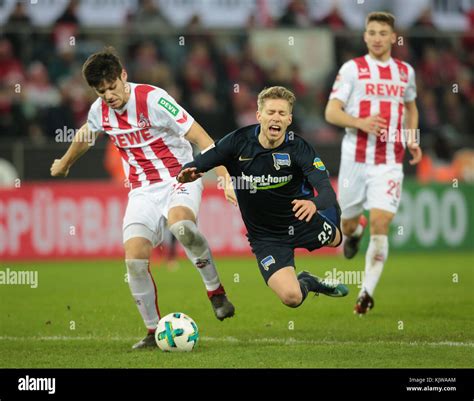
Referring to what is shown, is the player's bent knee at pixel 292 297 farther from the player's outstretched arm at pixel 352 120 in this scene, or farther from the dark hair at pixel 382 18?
the dark hair at pixel 382 18

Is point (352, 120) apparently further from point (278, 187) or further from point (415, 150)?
point (278, 187)

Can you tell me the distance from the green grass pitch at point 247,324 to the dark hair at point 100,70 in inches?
75.7

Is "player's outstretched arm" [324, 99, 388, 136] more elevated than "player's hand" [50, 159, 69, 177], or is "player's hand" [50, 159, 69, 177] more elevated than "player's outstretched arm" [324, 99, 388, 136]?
"player's outstretched arm" [324, 99, 388, 136]

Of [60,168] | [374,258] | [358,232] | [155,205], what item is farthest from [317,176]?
[358,232]

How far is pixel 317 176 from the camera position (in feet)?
22.8

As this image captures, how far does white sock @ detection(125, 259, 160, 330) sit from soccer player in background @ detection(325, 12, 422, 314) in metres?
2.55

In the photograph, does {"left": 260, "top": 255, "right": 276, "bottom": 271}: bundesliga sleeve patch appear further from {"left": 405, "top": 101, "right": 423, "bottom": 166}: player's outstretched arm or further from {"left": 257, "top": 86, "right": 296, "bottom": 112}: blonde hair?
{"left": 405, "top": 101, "right": 423, "bottom": 166}: player's outstretched arm

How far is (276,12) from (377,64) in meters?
8.48

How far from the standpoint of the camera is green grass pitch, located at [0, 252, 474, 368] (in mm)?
6672

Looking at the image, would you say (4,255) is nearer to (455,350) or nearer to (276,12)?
(276,12)

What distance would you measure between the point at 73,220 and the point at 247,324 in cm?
681

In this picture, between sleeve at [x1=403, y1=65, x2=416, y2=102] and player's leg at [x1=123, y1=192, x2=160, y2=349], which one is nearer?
player's leg at [x1=123, y1=192, x2=160, y2=349]

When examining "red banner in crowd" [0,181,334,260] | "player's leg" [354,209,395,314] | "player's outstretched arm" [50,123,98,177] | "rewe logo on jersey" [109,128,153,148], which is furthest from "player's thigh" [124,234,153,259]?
"red banner in crowd" [0,181,334,260]

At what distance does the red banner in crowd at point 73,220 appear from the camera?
47.6ft
